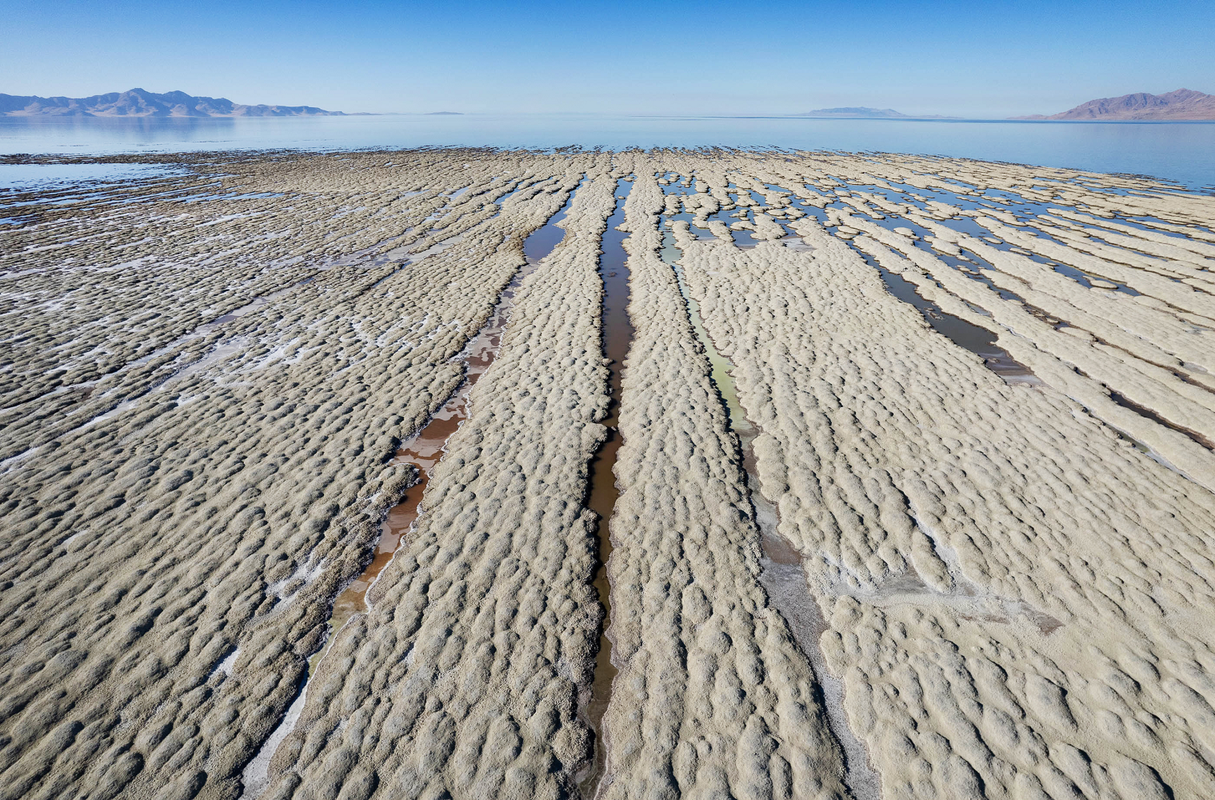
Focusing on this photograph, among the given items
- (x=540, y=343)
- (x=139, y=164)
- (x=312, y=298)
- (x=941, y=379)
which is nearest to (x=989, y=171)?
(x=941, y=379)

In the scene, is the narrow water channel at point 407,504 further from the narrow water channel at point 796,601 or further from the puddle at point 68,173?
the puddle at point 68,173

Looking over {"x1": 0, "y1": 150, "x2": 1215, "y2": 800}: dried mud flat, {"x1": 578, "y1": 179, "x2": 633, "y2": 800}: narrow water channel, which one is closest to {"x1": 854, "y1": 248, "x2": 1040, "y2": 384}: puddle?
{"x1": 0, "y1": 150, "x2": 1215, "y2": 800}: dried mud flat

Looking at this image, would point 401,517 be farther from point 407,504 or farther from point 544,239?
point 544,239

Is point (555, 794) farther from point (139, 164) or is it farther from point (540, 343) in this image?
point (139, 164)

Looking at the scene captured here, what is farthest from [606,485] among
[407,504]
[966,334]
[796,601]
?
[966,334]

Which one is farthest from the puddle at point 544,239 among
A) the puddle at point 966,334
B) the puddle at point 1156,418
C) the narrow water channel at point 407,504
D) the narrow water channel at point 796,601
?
the puddle at point 1156,418

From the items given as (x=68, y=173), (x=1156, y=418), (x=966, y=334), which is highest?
(x=68, y=173)
